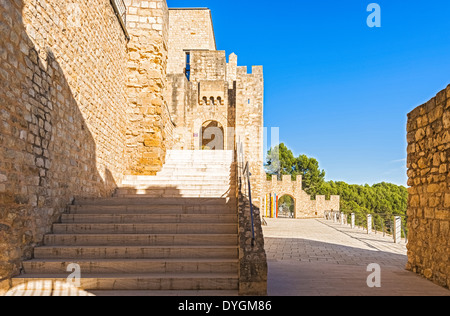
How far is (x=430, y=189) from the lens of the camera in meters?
4.98

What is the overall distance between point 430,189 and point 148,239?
4106mm

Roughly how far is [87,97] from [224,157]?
4.92m

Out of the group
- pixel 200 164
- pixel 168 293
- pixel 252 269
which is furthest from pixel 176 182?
pixel 252 269

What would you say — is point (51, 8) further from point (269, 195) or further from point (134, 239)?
point (269, 195)

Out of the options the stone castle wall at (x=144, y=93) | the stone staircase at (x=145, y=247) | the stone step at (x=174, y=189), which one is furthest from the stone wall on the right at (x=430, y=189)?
the stone castle wall at (x=144, y=93)

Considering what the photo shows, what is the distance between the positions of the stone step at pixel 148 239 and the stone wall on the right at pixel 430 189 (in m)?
2.73

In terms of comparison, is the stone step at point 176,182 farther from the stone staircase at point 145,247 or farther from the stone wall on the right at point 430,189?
the stone wall on the right at point 430,189

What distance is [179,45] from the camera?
28578mm

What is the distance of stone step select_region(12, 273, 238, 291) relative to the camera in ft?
13.3

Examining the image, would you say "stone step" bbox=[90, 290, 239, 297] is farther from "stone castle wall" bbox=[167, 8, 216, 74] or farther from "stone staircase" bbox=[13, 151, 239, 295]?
"stone castle wall" bbox=[167, 8, 216, 74]

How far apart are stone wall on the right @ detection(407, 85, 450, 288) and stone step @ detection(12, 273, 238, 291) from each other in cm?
278
